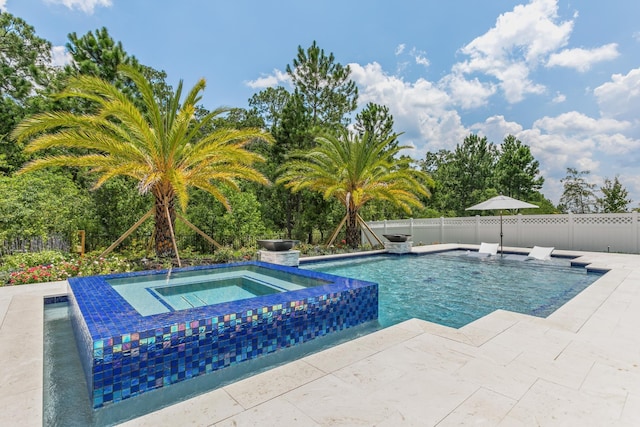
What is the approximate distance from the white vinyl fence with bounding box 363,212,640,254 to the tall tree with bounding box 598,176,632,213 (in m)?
11.8

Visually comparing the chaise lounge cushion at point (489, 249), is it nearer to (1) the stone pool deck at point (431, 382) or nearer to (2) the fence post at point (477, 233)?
(2) the fence post at point (477, 233)

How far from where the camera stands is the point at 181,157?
961 centimetres

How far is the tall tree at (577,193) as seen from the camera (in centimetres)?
2706

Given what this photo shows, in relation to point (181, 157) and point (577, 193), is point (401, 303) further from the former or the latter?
point (577, 193)

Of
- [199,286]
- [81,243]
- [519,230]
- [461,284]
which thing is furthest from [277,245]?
[519,230]

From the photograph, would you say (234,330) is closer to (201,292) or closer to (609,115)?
(201,292)

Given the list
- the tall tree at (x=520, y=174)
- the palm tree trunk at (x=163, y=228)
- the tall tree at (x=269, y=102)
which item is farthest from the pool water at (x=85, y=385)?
the tall tree at (x=520, y=174)

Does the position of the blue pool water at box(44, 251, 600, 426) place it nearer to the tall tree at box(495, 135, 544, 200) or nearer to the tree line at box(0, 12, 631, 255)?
the tree line at box(0, 12, 631, 255)

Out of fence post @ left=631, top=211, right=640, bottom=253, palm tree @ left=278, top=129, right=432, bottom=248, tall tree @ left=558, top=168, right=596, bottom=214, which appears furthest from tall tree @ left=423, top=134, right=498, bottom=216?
palm tree @ left=278, top=129, right=432, bottom=248

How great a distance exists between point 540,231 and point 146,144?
52.4ft

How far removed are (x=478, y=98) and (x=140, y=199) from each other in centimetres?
1873

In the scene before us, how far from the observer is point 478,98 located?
19.0 m

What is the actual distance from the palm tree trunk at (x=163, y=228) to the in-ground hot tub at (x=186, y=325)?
10.9 ft

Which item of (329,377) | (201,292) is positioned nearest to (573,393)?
(329,377)
